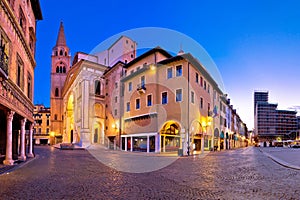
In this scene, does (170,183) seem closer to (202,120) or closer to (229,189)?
(229,189)

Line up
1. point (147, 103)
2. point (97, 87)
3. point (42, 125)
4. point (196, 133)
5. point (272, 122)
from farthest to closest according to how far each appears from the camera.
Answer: point (272, 122), point (42, 125), point (97, 87), point (147, 103), point (196, 133)

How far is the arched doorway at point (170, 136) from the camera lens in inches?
1407

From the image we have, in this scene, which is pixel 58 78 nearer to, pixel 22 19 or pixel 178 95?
pixel 178 95

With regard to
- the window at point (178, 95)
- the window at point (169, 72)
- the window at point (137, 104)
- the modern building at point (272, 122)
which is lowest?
the modern building at point (272, 122)

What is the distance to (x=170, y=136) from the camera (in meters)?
37.2

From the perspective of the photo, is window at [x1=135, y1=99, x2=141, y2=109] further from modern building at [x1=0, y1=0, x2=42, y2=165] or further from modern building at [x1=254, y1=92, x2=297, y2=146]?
modern building at [x1=254, y1=92, x2=297, y2=146]

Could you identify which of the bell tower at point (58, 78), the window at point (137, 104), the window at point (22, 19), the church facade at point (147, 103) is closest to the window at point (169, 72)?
the church facade at point (147, 103)

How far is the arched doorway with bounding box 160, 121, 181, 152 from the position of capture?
35737 mm

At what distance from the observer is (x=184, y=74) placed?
34500 millimetres

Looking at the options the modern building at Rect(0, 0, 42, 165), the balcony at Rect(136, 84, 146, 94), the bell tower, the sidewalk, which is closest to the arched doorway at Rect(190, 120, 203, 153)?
the balcony at Rect(136, 84, 146, 94)

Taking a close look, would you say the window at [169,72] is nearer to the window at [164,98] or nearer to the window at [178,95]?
the window at [164,98]

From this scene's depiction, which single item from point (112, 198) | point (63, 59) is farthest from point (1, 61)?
point (63, 59)

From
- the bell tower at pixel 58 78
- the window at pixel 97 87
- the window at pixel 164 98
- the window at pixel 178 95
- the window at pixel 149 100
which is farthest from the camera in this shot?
the bell tower at pixel 58 78

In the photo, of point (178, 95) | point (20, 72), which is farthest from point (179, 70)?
point (20, 72)
